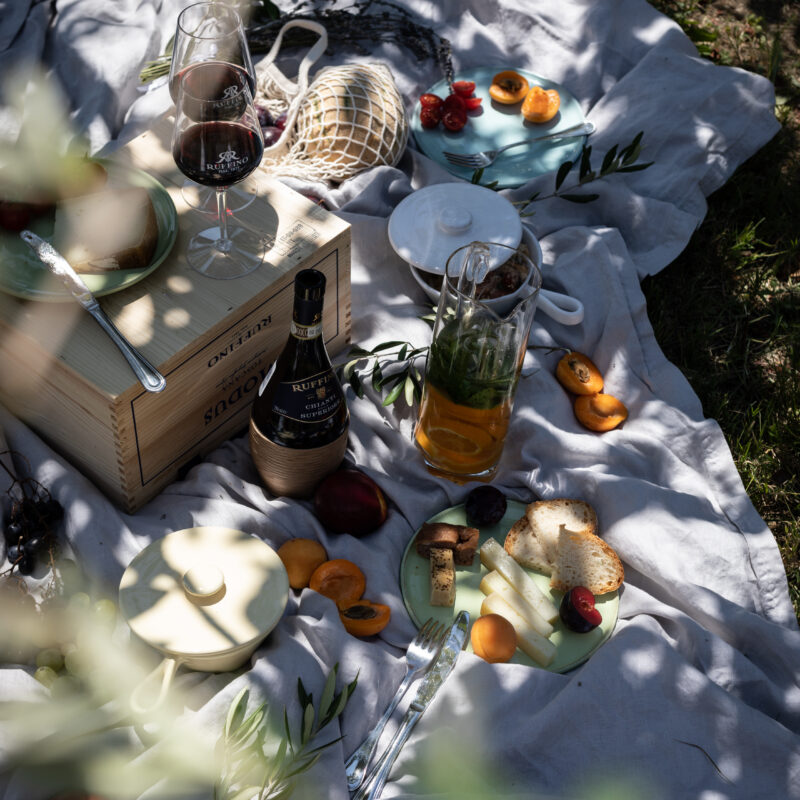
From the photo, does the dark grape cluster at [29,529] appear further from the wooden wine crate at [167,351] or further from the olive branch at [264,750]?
the olive branch at [264,750]

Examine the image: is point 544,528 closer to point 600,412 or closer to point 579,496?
point 579,496

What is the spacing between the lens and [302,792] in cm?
154

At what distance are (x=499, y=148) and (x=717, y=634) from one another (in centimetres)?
159

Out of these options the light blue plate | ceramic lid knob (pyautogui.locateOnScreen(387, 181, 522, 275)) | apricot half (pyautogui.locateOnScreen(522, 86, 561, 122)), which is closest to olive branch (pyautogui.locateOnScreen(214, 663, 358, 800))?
ceramic lid knob (pyautogui.locateOnScreen(387, 181, 522, 275))

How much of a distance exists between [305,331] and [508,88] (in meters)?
1.54

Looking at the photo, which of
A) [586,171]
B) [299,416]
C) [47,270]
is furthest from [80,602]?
[586,171]

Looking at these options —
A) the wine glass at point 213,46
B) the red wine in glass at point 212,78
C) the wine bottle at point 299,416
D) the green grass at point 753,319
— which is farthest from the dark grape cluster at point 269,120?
the green grass at point 753,319

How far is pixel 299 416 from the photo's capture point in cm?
188

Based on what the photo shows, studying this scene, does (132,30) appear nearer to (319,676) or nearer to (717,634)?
(319,676)

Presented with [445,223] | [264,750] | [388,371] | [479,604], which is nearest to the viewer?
[264,750]

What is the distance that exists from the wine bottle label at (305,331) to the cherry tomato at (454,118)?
1297 millimetres

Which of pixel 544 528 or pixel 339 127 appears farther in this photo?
pixel 339 127

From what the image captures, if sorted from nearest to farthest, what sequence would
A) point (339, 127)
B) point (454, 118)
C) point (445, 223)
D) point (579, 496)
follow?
point (579, 496) < point (445, 223) < point (339, 127) < point (454, 118)

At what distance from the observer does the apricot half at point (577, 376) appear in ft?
7.64
